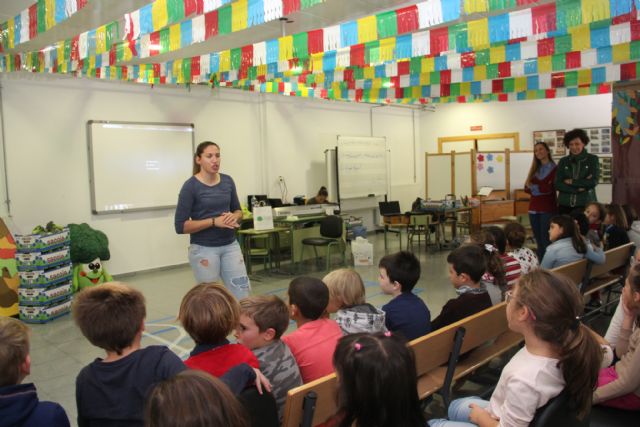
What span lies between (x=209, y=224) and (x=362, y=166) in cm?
769

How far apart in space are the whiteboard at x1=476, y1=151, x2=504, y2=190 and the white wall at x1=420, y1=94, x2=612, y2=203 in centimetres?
77

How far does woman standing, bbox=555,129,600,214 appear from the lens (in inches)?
208

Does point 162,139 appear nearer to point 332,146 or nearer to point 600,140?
point 332,146

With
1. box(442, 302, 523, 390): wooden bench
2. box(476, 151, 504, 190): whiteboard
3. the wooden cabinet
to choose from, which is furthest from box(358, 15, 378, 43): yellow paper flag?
box(476, 151, 504, 190): whiteboard

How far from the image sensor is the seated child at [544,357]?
1512mm

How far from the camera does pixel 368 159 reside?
1092 centimetres

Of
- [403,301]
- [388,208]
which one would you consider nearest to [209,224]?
[403,301]

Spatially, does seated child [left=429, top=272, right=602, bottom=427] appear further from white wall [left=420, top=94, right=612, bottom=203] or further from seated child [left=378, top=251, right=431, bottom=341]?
white wall [left=420, top=94, right=612, bottom=203]

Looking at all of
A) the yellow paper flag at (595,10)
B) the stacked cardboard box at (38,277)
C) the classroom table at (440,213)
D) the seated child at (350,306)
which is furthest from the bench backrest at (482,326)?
the classroom table at (440,213)

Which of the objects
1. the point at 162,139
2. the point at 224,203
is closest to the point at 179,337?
the point at 224,203

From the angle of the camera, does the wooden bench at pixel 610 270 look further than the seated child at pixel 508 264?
Yes

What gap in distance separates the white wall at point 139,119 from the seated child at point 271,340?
229 inches

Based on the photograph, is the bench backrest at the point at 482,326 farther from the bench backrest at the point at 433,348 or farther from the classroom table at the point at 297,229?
the classroom table at the point at 297,229

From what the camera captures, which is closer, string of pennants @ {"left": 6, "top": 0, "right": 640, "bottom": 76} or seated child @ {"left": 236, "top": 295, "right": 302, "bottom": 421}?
seated child @ {"left": 236, "top": 295, "right": 302, "bottom": 421}
